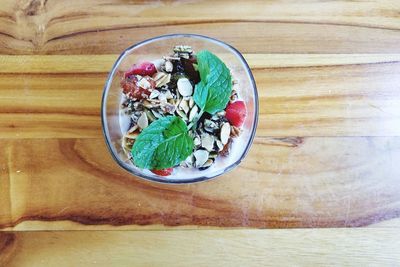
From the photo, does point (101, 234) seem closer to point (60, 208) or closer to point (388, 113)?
point (60, 208)

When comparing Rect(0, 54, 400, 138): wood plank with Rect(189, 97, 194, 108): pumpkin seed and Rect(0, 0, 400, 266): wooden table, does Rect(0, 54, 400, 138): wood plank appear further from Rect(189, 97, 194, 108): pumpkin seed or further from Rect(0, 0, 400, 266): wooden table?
Rect(189, 97, 194, 108): pumpkin seed

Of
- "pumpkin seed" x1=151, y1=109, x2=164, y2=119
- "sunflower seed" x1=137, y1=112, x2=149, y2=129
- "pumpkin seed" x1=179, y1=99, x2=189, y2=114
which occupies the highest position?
"pumpkin seed" x1=179, y1=99, x2=189, y2=114

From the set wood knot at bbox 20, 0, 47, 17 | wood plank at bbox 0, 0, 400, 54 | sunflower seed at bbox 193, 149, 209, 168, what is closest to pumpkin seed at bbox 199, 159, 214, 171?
sunflower seed at bbox 193, 149, 209, 168

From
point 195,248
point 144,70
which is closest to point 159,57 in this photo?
point 144,70

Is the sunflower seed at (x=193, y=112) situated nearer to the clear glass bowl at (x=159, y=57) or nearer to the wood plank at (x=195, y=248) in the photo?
the clear glass bowl at (x=159, y=57)

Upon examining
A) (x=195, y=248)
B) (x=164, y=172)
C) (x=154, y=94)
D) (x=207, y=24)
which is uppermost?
(x=207, y=24)

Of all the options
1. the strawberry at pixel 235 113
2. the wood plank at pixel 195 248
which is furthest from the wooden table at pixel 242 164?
the strawberry at pixel 235 113

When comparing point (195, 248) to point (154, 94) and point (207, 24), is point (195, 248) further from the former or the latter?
point (207, 24)
